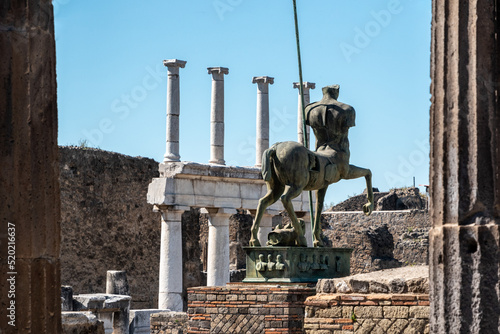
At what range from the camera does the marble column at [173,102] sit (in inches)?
945

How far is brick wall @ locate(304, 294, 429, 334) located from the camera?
885 centimetres

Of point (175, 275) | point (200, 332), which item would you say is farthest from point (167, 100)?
point (200, 332)

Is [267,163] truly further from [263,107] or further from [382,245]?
[382,245]

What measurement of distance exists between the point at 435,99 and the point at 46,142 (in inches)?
67.6

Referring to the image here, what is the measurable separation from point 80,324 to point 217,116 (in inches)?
656

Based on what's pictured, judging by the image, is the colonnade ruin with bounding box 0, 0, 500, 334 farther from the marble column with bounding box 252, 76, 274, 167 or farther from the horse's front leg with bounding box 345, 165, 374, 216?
the marble column with bounding box 252, 76, 274, 167

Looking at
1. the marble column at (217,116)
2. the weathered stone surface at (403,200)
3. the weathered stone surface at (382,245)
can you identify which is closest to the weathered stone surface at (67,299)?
the marble column at (217,116)

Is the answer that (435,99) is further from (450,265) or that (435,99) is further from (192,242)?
(192,242)

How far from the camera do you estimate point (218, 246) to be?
2489 centimetres

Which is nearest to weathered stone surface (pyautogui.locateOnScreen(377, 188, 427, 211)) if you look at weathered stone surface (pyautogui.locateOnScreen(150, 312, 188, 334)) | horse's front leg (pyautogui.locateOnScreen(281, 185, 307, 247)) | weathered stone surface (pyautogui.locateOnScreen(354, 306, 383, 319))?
weathered stone surface (pyautogui.locateOnScreen(150, 312, 188, 334))

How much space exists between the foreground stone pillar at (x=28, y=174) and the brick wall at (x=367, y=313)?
15.0ft

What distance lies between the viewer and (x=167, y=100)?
24281mm

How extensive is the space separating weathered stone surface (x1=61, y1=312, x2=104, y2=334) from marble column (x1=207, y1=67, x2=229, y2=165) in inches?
619

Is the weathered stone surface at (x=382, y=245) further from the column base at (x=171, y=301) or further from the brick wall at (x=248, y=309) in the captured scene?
the brick wall at (x=248, y=309)
